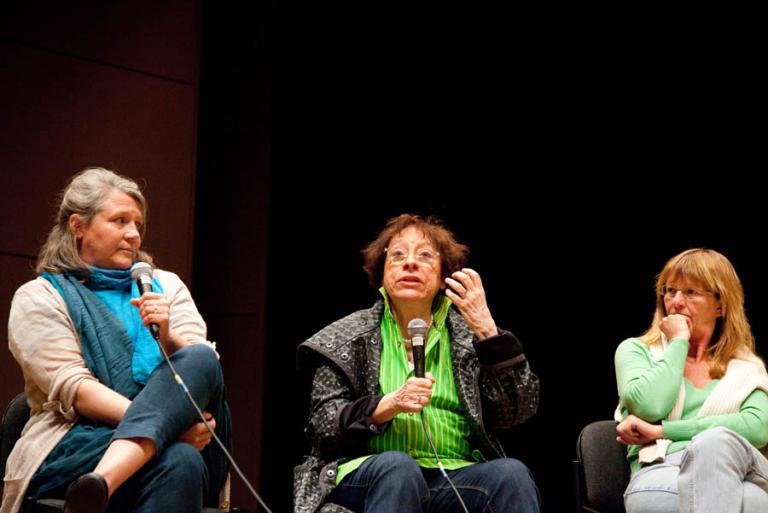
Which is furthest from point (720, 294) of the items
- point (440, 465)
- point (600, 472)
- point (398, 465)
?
point (398, 465)

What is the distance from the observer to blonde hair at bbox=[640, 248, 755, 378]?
3123mm

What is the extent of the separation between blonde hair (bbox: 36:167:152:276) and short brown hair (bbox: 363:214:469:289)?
0.73 m

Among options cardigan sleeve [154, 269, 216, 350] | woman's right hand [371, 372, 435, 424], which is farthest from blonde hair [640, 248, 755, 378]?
cardigan sleeve [154, 269, 216, 350]

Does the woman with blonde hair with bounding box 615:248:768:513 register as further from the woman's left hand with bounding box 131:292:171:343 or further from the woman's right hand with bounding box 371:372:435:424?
the woman's left hand with bounding box 131:292:171:343

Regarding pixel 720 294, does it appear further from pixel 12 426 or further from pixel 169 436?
pixel 12 426

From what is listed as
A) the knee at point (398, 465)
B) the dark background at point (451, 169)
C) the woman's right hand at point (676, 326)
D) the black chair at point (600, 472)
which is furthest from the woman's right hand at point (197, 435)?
the woman's right hand at point (676, 326)

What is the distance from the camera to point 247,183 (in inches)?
177

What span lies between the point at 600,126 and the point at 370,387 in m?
2.04

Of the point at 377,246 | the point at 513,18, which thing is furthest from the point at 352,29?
the point at 377,246

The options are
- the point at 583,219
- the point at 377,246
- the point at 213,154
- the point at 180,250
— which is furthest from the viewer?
the point at 213,154

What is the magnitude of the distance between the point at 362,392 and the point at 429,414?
197mm

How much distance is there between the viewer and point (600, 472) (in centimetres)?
291

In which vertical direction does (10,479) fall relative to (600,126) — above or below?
below

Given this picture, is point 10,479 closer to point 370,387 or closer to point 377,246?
point 370,387
